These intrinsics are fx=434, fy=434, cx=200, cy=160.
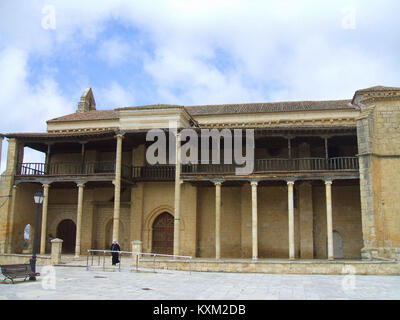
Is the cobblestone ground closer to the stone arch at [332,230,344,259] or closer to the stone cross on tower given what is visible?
the stone arch at [332,230,344,259]

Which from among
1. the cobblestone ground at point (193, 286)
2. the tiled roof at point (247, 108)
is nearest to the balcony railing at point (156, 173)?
the tiled roof at point (247, 108)

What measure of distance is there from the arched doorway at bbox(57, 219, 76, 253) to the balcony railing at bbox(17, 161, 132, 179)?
3282 mm

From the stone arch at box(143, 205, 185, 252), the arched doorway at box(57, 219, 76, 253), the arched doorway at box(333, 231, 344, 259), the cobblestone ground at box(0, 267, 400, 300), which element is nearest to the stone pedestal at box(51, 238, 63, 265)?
the cobblestone ground at box(0, 267, 400, 300)

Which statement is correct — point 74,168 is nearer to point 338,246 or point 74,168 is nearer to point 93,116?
point 93,116

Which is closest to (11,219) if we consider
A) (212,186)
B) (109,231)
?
(109,231)

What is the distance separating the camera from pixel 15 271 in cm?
1327

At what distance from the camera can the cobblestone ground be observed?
1100cm

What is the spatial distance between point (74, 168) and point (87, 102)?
913 centimetres

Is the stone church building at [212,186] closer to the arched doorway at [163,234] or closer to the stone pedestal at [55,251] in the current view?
the arched doorway at [163,234]

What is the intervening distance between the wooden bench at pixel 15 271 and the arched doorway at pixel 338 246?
16192 mm

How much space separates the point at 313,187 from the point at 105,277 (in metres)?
13.8

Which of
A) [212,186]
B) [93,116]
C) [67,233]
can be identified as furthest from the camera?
[93,116]

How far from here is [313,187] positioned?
24.6 metres
